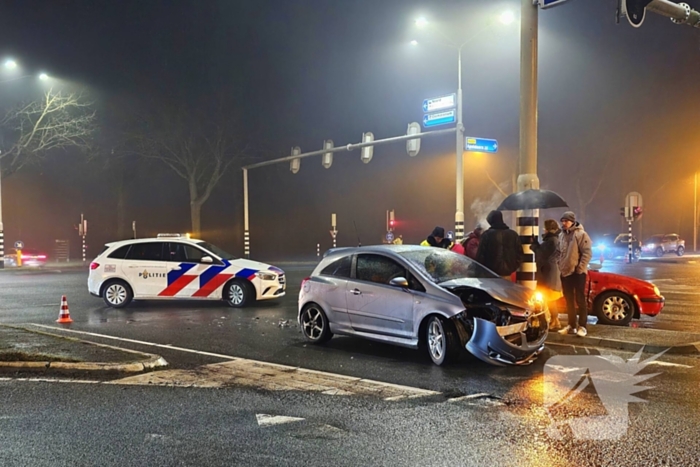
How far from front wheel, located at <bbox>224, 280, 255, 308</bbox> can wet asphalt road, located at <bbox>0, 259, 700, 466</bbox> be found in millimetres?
5118

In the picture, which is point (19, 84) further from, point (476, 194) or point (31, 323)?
point (476, 194)

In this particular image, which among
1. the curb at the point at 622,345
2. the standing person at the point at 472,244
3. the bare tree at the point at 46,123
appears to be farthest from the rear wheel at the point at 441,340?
the bare tree at the point at 46,123

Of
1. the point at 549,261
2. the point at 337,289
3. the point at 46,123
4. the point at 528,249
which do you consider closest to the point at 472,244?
the point at 528,249

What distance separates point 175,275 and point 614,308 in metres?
9.14

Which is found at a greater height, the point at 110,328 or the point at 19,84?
the point at 19,84

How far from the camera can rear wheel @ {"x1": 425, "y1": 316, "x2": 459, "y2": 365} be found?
302 inches

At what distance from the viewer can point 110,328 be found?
37.4ft

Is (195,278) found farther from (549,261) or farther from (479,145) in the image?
(479,145)

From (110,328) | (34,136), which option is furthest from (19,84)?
(110,328)

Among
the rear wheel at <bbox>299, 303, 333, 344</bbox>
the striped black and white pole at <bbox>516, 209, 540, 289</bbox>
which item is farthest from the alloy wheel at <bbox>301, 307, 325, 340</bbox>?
the striped black and white pole at <bbox>516, 209, 540, 289</bbox>

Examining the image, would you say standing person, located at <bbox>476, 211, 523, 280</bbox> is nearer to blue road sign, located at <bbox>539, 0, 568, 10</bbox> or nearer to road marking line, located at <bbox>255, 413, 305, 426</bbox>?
blue road sign, located at <bbox>539, 0, 568, 10</bbox>

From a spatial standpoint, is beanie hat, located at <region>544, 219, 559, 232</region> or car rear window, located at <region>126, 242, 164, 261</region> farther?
car rear window, located at <region>126, 242, 164, 261</region>

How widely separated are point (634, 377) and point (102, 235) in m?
40.7

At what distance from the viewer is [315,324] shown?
9617 millimetres
